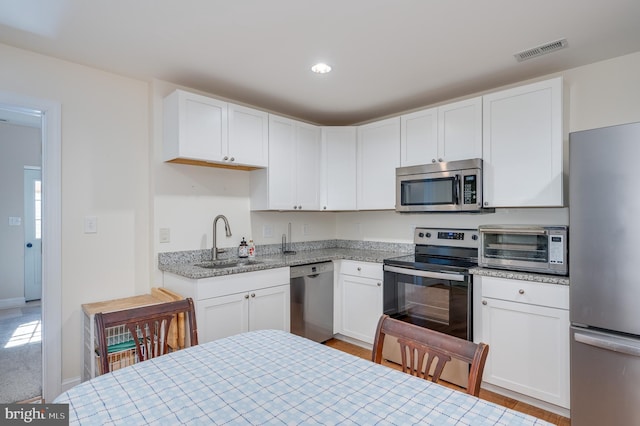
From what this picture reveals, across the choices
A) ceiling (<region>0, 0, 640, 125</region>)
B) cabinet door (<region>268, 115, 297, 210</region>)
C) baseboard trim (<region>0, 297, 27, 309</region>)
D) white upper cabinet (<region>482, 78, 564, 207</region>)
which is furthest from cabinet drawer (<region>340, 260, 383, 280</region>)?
baseboard trim (<region>0, 297, 27, 309</region>)

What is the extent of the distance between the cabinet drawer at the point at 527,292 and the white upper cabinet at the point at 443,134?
3.26ft

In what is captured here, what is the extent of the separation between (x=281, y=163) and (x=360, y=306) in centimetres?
152

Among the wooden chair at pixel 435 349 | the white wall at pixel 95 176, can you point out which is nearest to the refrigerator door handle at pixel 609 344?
the wooden chair at pixel 435 349

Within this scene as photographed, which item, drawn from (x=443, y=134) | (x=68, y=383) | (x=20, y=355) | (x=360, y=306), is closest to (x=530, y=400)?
(x=360, y=306)

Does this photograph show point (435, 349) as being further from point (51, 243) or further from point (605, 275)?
point (51, 243)

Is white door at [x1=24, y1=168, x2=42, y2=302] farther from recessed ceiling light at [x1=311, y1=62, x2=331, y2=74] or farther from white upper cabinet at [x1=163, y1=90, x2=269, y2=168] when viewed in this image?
recessed ceiling light at [x1=311, y1=62, x2=331, y2=74]

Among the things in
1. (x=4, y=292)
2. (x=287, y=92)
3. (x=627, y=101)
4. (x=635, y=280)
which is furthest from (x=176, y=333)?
(x=4, y=292)

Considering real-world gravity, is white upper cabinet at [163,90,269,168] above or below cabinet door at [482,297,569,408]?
above

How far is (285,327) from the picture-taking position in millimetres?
2879

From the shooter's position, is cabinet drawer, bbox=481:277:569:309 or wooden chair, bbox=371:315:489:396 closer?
wooden chair, bbox=371:315:489:396

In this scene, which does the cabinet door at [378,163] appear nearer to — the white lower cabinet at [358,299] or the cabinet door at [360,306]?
the white lower cabinet at [358,299]

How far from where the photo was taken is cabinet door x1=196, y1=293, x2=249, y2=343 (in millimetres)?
2332

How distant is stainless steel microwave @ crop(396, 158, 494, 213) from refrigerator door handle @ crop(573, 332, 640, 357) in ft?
3.50

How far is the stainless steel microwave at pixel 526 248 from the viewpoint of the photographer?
2141 mm
